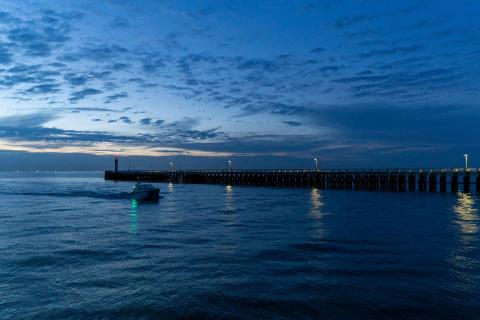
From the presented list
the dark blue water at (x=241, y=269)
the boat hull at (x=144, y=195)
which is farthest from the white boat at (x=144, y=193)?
the dark blue water at (x=241, y=269)

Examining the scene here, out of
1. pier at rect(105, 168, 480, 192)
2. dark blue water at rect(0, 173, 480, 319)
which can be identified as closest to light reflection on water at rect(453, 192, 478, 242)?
dark blue water at rect(0, 173, 480, 319)

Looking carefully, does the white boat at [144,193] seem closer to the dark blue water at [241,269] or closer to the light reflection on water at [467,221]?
the dark blue water at [241,269]

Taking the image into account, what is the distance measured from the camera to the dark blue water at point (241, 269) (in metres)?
14.8

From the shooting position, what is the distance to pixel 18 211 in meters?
48.1

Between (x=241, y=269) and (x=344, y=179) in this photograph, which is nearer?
(x=241, y=269)

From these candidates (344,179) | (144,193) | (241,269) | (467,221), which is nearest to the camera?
(241,269)

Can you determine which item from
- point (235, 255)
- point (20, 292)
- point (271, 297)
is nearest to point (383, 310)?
point (271, 297)

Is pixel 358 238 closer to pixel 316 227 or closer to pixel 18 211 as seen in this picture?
pixel 316 227

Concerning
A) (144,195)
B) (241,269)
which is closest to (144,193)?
(144,195)

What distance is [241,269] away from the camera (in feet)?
66.4

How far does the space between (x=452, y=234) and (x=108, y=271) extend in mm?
24876

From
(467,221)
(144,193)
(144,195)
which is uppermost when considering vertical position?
(144,193)

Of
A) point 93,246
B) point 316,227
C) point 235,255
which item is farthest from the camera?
point 316,227

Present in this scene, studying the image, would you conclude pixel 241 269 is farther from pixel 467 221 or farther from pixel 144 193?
pixel 144 193
